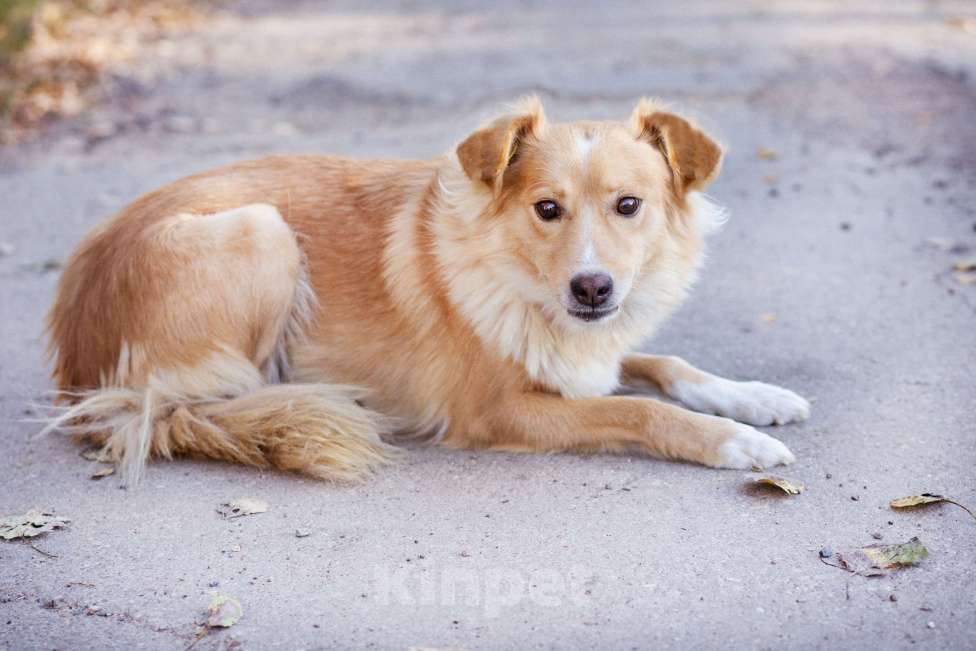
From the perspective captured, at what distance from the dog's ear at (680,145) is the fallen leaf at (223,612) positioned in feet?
6.69

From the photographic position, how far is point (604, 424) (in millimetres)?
3707

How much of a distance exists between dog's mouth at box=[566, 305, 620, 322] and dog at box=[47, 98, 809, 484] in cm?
1

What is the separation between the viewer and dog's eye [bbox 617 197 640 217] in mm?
3568

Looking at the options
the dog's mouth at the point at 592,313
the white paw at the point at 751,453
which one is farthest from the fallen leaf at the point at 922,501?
the dog's mouth at the point at 592,313

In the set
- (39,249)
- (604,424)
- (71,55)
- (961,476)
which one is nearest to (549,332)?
(604,424)

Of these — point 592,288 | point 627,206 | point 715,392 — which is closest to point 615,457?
Answer: point 715,392

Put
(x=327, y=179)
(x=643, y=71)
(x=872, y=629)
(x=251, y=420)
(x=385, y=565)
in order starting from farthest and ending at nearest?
(x=643, y=71)
(x=327, y=179)
(x=251, y=420)
(x=385, y=565)
(x=872, y=629)

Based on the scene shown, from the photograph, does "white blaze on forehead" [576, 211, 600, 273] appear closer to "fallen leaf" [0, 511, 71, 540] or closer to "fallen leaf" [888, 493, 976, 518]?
"fallen leaf" [888, 493, 976, 518]

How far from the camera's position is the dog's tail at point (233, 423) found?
11.9ft

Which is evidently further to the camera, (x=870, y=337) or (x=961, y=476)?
(x=870, y=337)

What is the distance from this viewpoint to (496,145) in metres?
3.58

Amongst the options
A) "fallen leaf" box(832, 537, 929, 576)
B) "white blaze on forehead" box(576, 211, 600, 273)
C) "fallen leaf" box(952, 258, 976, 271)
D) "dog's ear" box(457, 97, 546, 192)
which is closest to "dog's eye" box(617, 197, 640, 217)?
"white blaze on forehead" box(576, 211, 600, 273)

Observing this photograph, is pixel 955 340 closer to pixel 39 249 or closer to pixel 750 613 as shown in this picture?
pixel 750 613

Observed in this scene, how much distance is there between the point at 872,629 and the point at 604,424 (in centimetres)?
124
